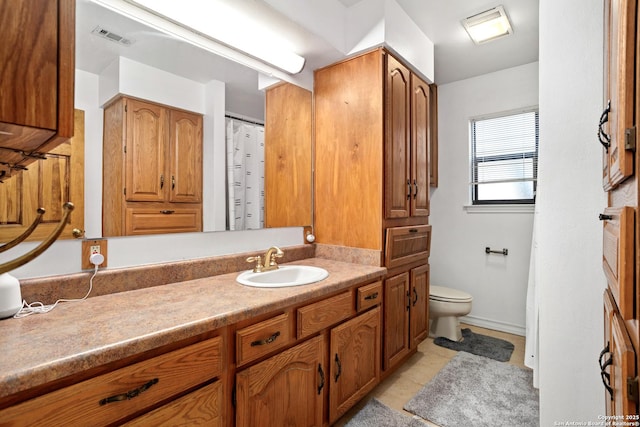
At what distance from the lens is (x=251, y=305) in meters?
1.13

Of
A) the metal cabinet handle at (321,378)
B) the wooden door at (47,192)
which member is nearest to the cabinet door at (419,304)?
the metal cabinet handle at (321,378)

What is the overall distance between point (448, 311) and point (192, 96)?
253 centimetres

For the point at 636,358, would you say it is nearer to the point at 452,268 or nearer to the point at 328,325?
the point at 328,325

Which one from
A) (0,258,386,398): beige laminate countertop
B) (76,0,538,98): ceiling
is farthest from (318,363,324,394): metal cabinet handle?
(76,0,538,98): ceiling

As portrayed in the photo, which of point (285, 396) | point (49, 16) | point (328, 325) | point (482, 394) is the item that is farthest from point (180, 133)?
point (482, 394)

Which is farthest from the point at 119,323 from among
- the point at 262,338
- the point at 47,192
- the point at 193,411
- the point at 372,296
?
the point at 372,296

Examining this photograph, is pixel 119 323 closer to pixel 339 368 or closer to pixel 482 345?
pixel 339 368

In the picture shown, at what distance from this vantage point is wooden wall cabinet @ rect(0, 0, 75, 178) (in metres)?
0.60

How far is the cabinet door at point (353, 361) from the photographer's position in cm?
153

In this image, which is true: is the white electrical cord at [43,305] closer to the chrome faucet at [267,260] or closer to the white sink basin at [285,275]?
the white sink basin at [285,275]

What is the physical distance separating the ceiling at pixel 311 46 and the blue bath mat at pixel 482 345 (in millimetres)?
2468

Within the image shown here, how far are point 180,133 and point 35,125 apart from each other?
93 cm

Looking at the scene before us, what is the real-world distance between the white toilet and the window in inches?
40.4

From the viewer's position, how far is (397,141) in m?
2.10
